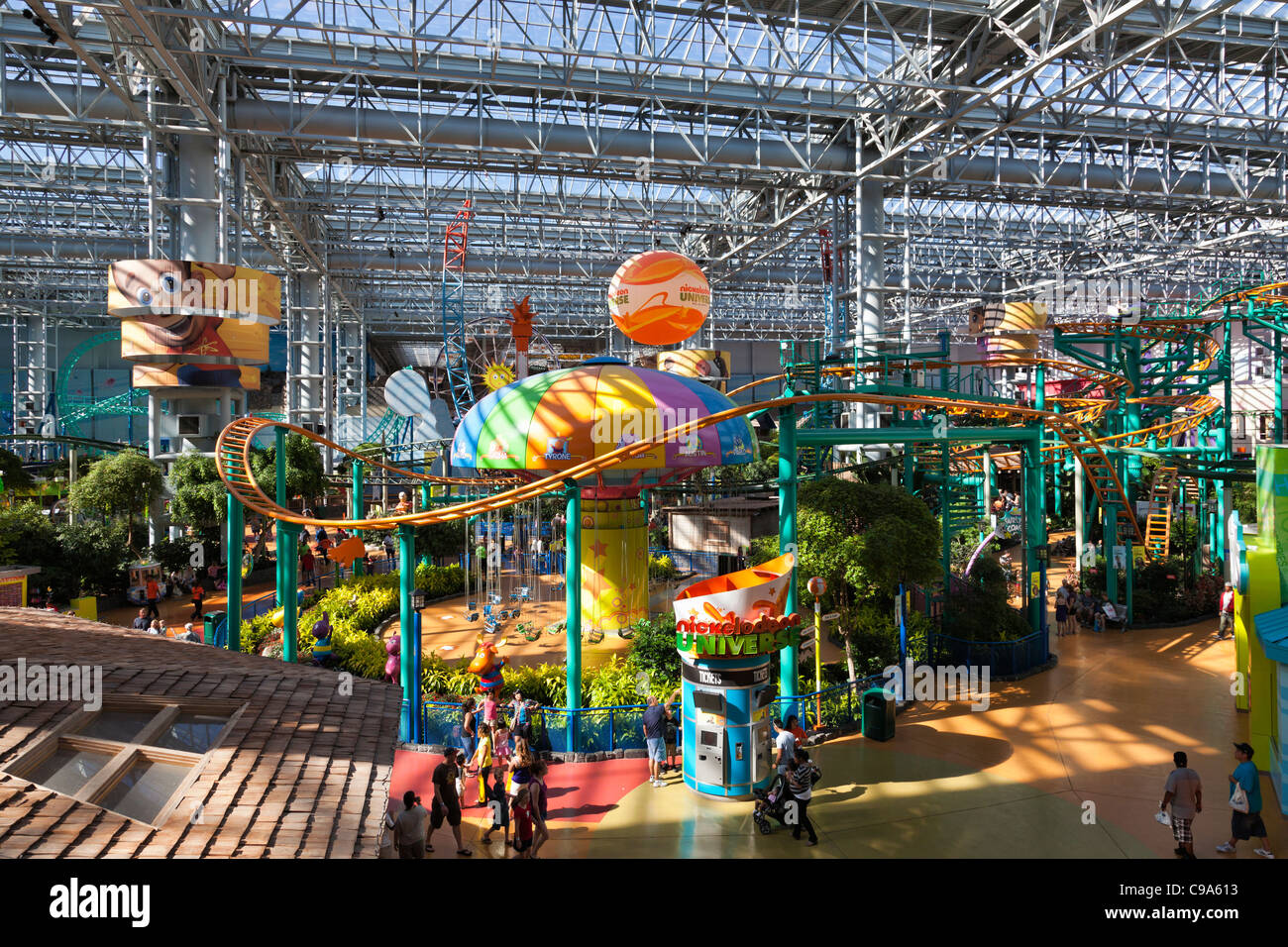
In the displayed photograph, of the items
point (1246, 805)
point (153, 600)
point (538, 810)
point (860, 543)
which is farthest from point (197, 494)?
point (1246, 805)

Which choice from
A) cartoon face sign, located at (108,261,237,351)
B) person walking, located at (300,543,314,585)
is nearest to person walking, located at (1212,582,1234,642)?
person walking, located at (300,543,314,585)

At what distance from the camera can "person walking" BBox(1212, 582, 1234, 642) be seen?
16922 millimetres

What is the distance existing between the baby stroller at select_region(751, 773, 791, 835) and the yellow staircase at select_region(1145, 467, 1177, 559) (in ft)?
58.7

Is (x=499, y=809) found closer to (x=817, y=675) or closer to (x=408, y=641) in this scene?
(x=408, y=641)

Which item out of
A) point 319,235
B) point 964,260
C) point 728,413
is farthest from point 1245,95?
point 319,235

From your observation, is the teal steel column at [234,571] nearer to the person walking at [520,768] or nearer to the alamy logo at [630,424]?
the alamy logo at [630,424]

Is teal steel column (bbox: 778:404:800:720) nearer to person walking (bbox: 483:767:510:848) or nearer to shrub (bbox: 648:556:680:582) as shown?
person walking (bbox: 483:767:510:848)

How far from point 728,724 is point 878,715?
303cm

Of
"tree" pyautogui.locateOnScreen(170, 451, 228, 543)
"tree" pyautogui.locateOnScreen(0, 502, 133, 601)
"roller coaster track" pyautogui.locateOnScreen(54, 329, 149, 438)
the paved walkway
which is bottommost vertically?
the paved walkway

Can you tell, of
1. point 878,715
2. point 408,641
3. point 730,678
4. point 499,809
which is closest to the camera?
point 499,809

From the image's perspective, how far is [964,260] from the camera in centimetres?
4806

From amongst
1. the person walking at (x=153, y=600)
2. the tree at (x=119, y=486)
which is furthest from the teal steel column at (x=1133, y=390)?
the tree at (x=119, y=486)

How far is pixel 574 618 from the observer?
38.2 feet

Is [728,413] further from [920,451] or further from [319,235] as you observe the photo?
[319,235]
